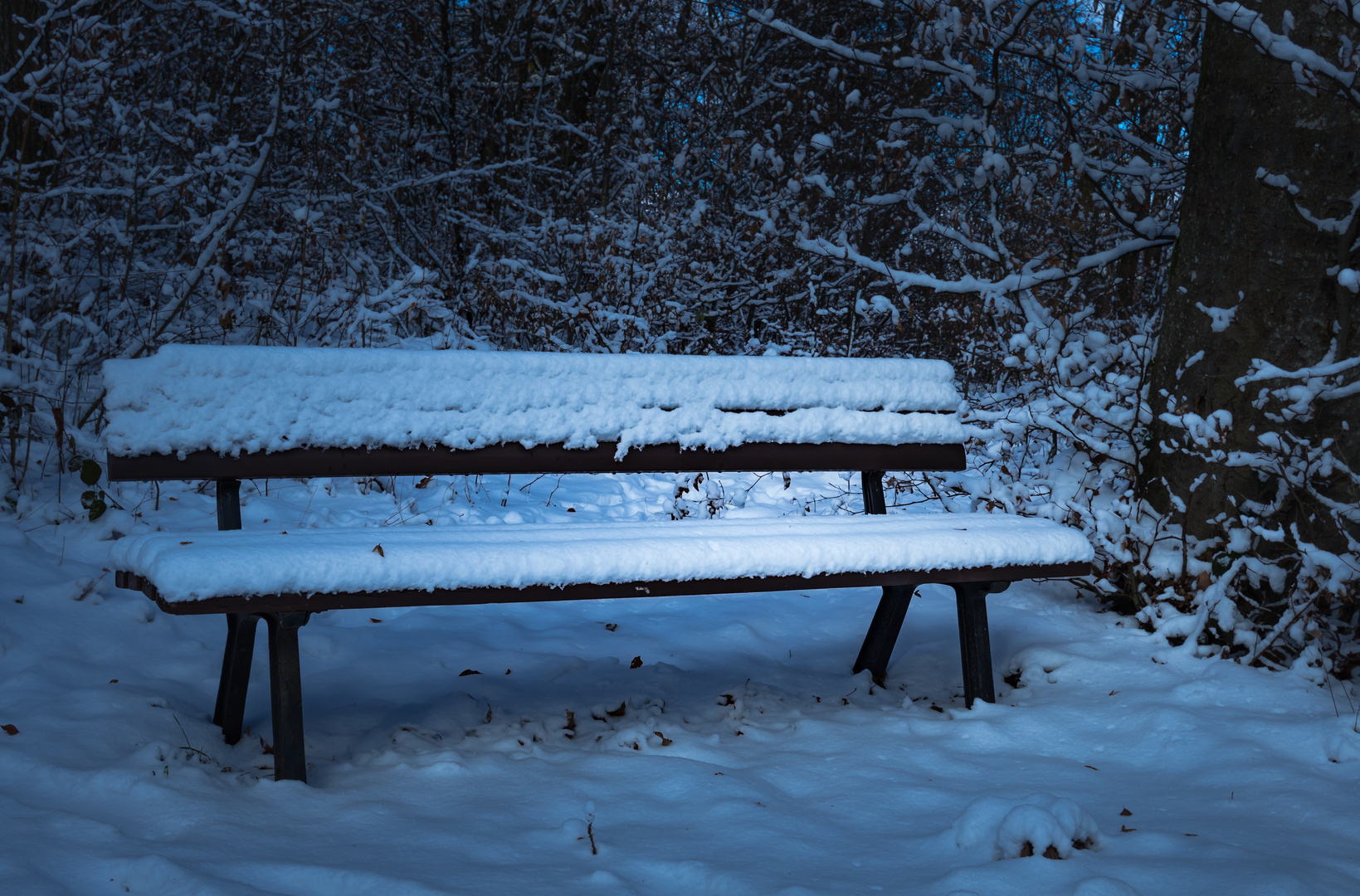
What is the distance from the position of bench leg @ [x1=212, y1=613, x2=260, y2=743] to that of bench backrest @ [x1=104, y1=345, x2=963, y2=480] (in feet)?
1.15

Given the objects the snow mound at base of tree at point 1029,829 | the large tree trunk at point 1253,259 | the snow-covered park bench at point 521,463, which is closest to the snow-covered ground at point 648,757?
the snow mound at base of tree at point 1029,829

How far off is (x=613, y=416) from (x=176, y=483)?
8.58 feet

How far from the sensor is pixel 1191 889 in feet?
5.36

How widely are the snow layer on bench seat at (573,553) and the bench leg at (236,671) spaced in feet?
0.76

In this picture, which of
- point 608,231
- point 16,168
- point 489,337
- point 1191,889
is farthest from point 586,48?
point 1191,889

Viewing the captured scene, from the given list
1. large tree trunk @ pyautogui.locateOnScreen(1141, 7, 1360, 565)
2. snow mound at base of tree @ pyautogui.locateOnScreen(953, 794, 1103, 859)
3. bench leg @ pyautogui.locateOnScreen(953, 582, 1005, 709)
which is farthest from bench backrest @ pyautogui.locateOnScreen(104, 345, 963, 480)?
snow mound at base of tree @ pyautogui.locateOnScreen(953, 794, 1103, 859)

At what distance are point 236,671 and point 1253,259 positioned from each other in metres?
3.04

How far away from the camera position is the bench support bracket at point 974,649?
261 cm

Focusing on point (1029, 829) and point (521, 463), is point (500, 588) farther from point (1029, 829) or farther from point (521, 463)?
point (1029, 829)

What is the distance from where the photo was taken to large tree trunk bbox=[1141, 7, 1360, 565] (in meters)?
2.80

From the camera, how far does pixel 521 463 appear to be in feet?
8.10

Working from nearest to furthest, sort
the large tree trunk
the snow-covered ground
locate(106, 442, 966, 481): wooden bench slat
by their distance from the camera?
the snow-covered ground
locate(106, 442, 966, 481): wooden bench slat
the large tree trunk

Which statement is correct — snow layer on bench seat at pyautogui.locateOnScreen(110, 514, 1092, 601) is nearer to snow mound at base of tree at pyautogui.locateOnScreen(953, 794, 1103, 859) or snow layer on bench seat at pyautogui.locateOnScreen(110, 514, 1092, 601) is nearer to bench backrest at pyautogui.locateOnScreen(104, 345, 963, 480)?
bench backrest at pyautogui.locateOnScreen(104, 345, 963, 480)

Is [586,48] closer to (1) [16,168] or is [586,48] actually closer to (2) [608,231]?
(2) [608,231]
